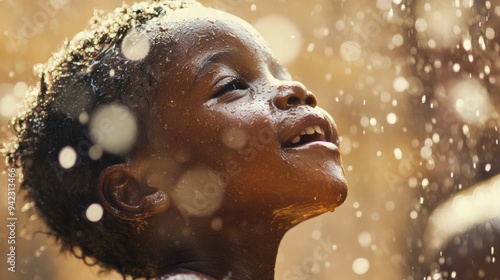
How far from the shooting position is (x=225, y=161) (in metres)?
1.39

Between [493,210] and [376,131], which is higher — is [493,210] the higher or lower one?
the higher one

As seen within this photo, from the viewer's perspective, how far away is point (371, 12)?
9.66 ft

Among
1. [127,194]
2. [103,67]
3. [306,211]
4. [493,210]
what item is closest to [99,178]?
[127,194]

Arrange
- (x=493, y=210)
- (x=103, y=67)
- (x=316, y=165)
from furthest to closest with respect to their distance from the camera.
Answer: (x=493, y=210) < (x=103, y=67) < (x=316, y=165)

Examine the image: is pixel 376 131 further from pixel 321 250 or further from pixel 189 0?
pixel 189 0

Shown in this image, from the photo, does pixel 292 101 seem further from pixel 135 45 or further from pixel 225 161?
pixel 135 45

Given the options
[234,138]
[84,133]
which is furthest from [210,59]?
[84,133]

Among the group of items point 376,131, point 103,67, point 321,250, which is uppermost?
point 103,67

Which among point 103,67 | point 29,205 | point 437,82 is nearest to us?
point 103,67

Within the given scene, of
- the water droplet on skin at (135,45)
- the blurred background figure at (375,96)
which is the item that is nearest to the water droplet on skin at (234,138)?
the water droplet on skin at (135,45)

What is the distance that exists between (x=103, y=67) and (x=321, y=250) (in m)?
1.60

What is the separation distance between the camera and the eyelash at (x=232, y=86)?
4.67 ft

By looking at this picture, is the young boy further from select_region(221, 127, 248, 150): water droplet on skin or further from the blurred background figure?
the blurred background figure

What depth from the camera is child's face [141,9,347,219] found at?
137 cm
